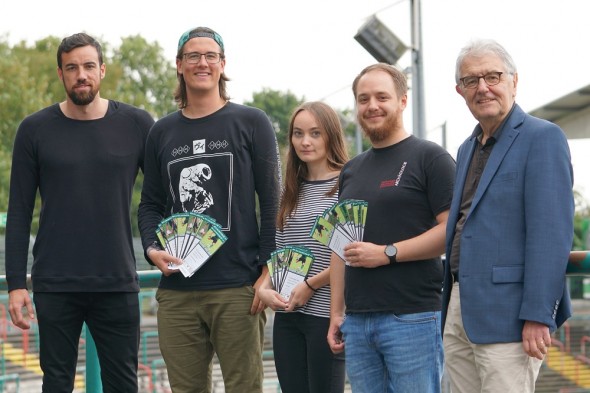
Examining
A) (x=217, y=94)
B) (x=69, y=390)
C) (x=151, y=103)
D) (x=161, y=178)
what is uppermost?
(x=151, y=103)

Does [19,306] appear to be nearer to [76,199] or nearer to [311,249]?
[76,199]

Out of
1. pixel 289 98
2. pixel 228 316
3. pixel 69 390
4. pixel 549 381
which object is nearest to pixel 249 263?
pixel 228 316

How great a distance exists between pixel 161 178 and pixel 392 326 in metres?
1.31

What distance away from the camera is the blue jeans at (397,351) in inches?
160

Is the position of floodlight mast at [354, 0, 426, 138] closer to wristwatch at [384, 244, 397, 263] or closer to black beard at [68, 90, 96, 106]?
black beard at [68, 90, 96, 106]

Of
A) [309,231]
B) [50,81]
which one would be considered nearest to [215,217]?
[309,231]

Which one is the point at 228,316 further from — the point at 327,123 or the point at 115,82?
the point at 115,82

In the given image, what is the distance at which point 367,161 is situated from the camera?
4.30 metres

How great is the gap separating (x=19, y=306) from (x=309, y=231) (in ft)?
4.51

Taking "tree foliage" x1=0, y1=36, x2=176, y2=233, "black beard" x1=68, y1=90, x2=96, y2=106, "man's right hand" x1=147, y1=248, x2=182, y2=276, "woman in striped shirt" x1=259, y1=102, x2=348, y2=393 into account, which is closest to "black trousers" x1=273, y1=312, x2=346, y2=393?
"woman in striped shirt" x1=259, y1=102, x2=348, y2=393

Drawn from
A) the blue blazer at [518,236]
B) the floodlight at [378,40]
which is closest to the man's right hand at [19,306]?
the blue blazer at [518,236]

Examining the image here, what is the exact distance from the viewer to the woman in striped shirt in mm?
4434

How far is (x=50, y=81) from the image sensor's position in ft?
156

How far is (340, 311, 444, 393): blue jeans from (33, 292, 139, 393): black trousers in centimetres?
110
